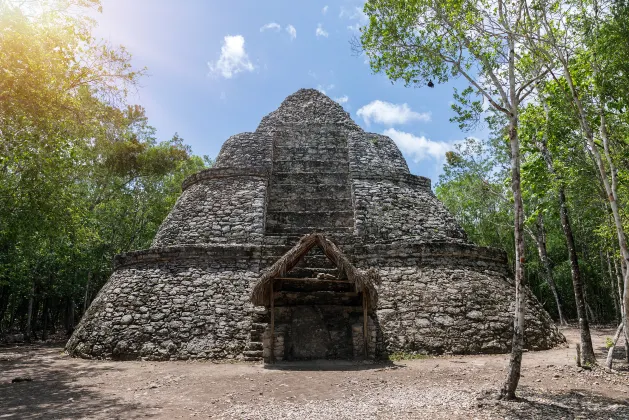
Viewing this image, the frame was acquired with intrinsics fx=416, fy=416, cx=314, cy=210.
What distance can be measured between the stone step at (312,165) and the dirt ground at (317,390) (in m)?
8.86

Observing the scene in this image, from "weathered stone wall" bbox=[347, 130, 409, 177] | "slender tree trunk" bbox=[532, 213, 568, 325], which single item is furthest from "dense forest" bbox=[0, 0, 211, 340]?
"slender tree trunk" bbox=[532, 213, 568, 325]

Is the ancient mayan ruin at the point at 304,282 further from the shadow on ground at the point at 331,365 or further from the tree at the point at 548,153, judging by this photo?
the tree at the point at 548,153

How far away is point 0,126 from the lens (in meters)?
8.11

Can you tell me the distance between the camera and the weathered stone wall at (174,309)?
8648 mm

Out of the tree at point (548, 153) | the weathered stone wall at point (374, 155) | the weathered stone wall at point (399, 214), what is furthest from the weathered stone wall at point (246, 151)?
the tree at point (548, 153)

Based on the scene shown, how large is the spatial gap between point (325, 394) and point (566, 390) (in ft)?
10.8

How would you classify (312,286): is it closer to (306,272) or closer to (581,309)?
(306,272)

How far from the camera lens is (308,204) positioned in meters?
14.0

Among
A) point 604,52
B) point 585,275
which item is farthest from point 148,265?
point 585,275

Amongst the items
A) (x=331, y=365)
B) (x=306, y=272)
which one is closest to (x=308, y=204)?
(x=306, y=272)

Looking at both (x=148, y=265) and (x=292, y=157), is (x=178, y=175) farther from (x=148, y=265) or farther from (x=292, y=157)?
(x=148, y=265)

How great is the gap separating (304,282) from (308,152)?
29.8ft

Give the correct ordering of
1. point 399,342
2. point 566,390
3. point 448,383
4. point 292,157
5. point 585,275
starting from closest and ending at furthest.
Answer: point 566,390, point 448,383, point 399,342, point 292,157, point 585,275

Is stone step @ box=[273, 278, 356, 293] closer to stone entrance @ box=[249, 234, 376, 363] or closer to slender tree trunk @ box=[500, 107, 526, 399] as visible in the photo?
stone entrance @ box=[249, 234, 376, 363]
